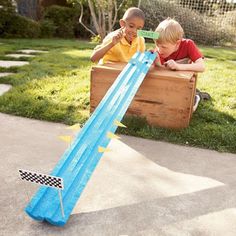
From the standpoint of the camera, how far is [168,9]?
11.4 m

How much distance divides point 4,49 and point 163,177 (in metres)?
5.10

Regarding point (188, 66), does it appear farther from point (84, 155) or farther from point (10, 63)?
point (10, 63)

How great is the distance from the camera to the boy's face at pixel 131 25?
121 inches

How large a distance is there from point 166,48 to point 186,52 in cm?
19

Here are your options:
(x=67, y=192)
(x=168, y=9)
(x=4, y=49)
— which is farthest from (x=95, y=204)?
(x=168, y=9)

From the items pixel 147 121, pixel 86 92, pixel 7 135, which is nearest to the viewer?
pixel 7 135

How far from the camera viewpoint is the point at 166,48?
2.97 meters

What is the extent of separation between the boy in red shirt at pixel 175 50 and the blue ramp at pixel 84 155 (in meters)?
0.25

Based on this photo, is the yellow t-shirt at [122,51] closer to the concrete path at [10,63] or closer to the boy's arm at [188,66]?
the boy's arm at [188,66]

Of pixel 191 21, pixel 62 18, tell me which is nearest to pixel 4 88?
pixel 62 18

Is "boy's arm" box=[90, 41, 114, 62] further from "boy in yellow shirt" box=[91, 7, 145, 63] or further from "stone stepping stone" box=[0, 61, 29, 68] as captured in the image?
"stone stepping stone" box=[0, 61, 29, 68]

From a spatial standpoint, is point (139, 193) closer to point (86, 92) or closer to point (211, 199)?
point (211, 199)

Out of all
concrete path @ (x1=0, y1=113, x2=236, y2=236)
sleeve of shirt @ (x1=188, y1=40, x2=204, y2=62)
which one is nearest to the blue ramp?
concrete path @ (x1=0, y1=113, x2=236, y2=236)

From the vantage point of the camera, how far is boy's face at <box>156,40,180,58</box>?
2924 millimetres
